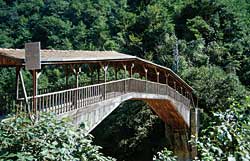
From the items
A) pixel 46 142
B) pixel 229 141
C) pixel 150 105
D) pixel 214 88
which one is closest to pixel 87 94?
A: pixel 46 142

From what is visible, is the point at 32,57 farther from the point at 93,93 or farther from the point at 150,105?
the point at 150,105

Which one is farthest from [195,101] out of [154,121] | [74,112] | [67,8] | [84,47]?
[67,8]

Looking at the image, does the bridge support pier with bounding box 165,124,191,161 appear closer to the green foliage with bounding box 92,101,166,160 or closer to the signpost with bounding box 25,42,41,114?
the green foliage with bounding box 92,101,166,160

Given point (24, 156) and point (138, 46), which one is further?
point (138, 46)

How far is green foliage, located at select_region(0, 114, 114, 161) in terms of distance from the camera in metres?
4.82

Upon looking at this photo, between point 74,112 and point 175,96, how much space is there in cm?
980

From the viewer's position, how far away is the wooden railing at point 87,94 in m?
10.6

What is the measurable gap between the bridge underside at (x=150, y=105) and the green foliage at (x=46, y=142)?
553 centimetres

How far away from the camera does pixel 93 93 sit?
13.9 metres

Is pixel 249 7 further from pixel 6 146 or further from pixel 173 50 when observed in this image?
pixel 6 146

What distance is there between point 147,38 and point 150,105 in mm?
12387

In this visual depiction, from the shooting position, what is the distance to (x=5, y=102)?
12.5 m

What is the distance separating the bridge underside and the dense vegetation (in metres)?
1.35

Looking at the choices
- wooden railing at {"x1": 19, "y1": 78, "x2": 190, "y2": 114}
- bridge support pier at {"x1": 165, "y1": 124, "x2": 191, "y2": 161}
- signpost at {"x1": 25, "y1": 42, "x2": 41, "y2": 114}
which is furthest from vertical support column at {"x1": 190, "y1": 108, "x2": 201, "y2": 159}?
signpost at {"x1": 25, "y1": 42, "x2": 41, "y2": 114}
